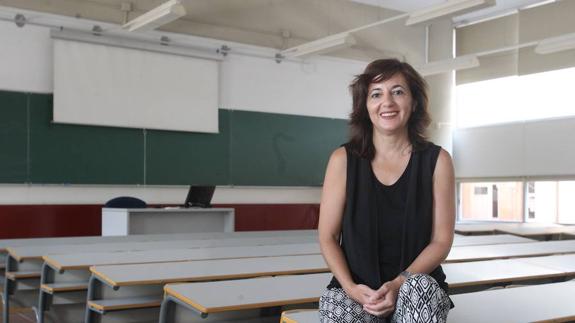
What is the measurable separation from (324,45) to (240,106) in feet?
4.67

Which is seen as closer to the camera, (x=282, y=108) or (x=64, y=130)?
(x=64, y=130)

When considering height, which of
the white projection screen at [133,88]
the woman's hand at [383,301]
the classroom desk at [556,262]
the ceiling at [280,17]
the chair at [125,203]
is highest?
the ceiling at [280,17]

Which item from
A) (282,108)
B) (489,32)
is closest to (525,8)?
(489,32)

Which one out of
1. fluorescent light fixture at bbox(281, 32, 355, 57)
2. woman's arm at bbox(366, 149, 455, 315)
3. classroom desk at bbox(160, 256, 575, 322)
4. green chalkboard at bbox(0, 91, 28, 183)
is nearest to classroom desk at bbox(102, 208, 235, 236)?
green chalkboard at bbox(0, 91, 28, 183)

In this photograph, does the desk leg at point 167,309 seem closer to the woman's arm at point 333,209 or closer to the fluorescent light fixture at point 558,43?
the woman's arm at point 333,209

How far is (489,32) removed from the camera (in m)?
9.44

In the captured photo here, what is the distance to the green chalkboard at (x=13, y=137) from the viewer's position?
6449mm

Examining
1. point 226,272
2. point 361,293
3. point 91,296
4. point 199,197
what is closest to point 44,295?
point 91,296

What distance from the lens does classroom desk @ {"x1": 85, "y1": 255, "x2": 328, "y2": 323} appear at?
8.39ft

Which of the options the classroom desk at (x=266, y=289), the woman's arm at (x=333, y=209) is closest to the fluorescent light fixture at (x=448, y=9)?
the classroom desk at (x=266, y=289)

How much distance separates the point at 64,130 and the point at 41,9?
135cm

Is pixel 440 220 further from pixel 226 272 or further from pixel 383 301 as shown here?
pixel 226 272

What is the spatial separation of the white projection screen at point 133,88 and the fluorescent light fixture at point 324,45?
1107 mm

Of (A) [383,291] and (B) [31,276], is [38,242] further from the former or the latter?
(A) [383,291]
